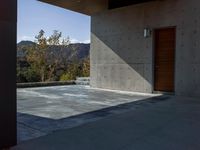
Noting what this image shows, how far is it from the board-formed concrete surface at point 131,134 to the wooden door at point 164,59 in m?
3.46

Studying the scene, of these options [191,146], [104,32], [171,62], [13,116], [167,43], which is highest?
[104,32]

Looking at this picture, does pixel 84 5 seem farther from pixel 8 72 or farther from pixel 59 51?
pixel 59 51

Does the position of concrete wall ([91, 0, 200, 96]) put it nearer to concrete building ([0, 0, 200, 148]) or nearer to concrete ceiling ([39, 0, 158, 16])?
concrete building ([0, 0, 200, 148])

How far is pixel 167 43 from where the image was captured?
343 inches

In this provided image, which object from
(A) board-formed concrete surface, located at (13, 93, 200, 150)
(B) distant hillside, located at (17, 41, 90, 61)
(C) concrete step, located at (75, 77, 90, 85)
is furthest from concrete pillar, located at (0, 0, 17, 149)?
(B) distant hillside, located at (17, 41, 90, 61)

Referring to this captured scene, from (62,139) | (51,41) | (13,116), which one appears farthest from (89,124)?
(51,41)

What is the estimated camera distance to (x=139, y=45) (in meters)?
9.25

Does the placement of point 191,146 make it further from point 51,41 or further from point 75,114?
point 51,41

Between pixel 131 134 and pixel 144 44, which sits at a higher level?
pixel 144 44

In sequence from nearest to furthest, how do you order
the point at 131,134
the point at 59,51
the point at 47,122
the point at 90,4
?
the point at 131,134
the point at 47,122
the point at 90,4
the point at 59,51

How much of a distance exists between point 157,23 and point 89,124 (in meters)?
5.61

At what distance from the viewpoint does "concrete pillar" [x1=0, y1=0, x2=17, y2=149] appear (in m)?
2.97

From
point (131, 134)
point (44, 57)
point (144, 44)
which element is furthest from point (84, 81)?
point (131, 134)

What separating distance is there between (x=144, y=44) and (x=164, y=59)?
3.01ft
